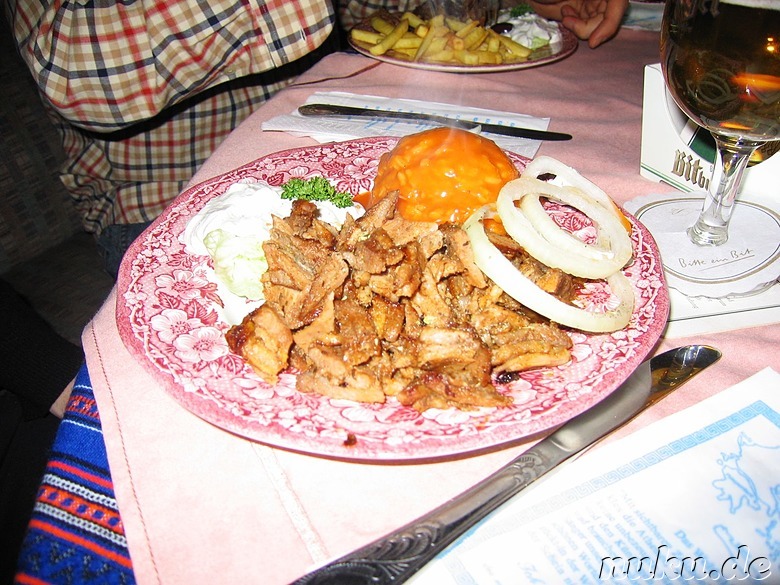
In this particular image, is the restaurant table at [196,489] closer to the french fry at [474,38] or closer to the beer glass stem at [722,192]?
the beer glass stem at [722,192]

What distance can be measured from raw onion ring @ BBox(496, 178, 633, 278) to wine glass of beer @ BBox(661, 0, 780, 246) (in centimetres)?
38

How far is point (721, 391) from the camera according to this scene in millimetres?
1286

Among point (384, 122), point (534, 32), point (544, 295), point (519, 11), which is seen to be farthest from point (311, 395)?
point (519, 11)

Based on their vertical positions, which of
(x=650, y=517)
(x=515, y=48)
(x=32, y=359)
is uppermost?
(x=515, y=48)

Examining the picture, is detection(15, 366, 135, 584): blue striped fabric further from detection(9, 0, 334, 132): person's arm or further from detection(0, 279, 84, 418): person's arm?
detection(9, 0, 334, 132): person's arm

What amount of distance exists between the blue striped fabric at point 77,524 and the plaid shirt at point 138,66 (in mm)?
2355

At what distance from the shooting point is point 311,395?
1.17 m

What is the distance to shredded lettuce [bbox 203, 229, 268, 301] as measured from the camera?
1507 millimetres

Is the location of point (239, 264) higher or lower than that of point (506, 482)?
higher

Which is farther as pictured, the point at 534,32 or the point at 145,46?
the point at 534,32

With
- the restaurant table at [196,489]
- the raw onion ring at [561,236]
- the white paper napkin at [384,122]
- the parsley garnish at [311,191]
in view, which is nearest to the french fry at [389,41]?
the white paper napkin at [384,122]

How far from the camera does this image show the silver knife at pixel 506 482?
92 cm

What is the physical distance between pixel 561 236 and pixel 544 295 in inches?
8.4

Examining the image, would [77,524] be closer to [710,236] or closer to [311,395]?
[311,395]
